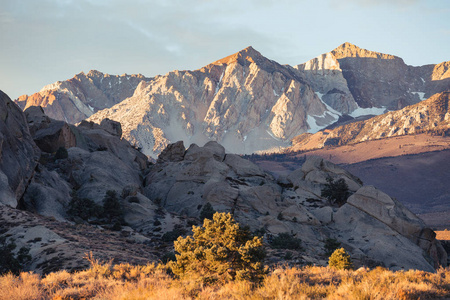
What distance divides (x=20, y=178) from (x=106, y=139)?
37.2 meters

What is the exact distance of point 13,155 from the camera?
40.3m

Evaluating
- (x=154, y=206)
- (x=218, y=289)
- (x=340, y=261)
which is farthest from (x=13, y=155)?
(x=340, y=261)

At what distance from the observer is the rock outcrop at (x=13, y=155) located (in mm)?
35844

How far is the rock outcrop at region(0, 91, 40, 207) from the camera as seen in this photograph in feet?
118

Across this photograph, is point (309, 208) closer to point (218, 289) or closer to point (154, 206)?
point (154, 206)

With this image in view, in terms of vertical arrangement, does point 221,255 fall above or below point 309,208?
above

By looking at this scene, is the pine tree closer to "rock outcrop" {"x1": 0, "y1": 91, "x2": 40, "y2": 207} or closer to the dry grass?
the dry grass

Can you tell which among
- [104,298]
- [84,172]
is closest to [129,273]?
[104,298]

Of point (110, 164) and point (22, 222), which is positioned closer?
point (22, 222)

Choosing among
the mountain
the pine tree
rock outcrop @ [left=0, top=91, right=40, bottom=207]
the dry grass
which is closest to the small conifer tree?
the dry grass

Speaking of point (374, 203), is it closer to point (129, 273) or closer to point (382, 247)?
point (382, 247)

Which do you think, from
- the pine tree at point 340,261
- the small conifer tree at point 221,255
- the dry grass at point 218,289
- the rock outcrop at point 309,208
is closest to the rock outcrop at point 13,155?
the rock outcrop at point 309,208

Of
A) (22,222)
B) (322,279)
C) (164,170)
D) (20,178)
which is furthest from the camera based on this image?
(164,170)

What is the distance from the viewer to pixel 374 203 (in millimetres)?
56375
